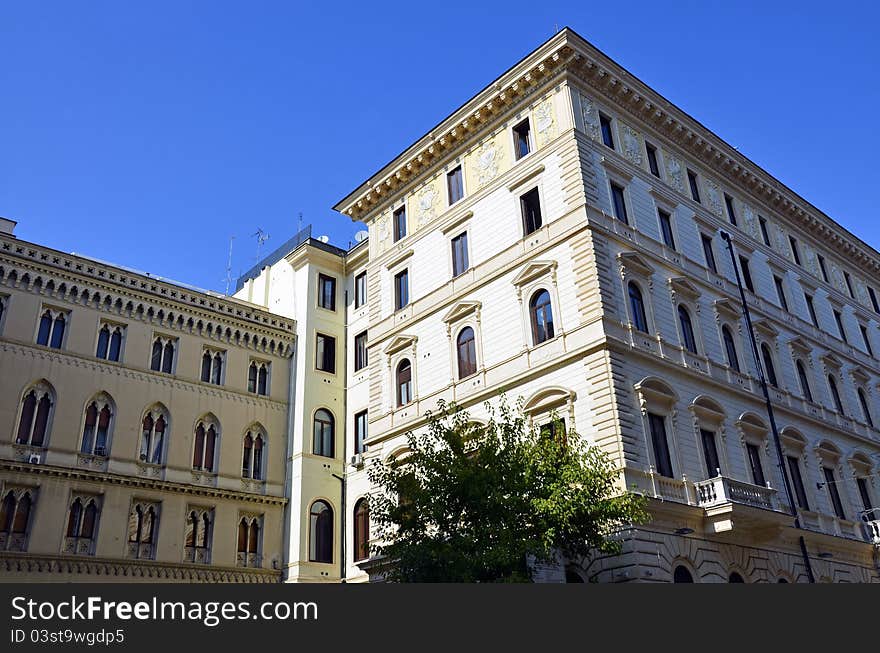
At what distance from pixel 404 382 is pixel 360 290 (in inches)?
346

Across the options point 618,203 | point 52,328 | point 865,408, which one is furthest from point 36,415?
point 865,408

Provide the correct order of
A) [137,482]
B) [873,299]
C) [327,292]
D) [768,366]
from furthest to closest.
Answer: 1. [873,299]
2. [327,292]
3. [768,366]
4. [137,482]

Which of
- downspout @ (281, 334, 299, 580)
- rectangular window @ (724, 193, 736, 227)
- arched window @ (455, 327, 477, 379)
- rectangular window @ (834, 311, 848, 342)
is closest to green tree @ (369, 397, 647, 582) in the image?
arched window @ (455, 327, 477, 379)

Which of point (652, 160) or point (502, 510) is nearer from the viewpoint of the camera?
point (502, 510)

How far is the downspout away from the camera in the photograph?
32250mm

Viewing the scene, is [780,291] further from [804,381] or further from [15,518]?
[15,518]

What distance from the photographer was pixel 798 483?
1104 inches

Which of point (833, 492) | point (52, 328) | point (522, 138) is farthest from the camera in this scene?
point (52, 328)

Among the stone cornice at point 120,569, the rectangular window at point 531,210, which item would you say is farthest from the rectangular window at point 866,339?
the stone cornice at point 120,569

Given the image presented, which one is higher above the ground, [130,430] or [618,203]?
[618,203]

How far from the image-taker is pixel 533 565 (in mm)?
20375

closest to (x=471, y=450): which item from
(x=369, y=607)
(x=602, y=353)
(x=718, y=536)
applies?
(x=602, y=353)

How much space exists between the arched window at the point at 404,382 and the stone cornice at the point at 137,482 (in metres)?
7.42

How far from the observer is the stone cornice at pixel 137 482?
27156 mm
